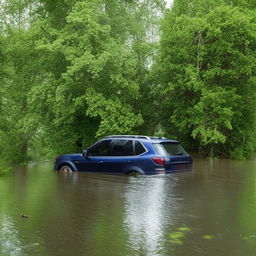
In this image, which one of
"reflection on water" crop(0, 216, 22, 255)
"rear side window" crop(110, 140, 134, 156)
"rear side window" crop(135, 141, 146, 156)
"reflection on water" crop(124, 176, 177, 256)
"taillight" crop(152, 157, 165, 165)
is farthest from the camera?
"rear side window" crop(110, 140, 134, 156)

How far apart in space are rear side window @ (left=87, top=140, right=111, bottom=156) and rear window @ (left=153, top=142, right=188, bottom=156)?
77.6 inches

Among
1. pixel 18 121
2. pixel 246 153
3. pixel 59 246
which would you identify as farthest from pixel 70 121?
pixel 59 246

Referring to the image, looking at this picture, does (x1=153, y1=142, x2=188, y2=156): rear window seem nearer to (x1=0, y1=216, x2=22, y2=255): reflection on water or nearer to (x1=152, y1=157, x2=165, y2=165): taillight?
(x1=152, y1=157, x2=165, y2=165): taillight

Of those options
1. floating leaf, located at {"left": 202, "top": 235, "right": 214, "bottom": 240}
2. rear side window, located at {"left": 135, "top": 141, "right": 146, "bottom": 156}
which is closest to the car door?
rear side window, located at {"left": 135, "top": 141, "right": 146, "bottom": 156}

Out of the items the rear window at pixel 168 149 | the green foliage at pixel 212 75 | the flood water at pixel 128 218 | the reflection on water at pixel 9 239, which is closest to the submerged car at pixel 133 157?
the rear window at pixel 168 149

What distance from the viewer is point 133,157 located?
16078mm

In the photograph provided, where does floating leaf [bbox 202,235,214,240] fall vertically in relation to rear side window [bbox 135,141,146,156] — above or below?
below

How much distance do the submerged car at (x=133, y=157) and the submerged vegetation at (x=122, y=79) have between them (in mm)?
9633

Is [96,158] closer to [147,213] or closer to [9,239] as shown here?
[147,213]

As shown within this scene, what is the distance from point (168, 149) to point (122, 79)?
13.4m

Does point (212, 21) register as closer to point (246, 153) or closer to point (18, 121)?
point (246, 153)

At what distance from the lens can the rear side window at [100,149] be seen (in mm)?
17031

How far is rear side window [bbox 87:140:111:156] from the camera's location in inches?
671

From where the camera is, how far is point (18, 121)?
30688 millimetres
